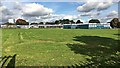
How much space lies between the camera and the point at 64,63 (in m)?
9.61

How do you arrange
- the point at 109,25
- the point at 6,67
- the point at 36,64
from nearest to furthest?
1. the point at 6,67
2. the point at 36,64
3. the point at 109,25

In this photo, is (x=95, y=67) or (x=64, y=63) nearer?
(x=95, y=67)

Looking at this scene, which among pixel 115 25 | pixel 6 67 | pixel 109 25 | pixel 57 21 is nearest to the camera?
pixel 6 67

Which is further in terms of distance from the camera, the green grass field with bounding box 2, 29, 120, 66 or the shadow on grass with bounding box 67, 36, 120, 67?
the green grass field with bounding box 2, 29, 120, 66

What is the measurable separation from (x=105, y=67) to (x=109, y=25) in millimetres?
131931

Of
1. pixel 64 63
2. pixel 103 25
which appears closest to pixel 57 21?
pixel 103 25

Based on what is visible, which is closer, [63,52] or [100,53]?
[100,53]

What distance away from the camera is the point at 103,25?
13575 cm

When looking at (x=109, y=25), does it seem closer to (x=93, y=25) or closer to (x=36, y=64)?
(x=93, y=25)

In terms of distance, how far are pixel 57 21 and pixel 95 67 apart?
166 metres

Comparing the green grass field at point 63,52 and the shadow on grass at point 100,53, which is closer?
the shadow on grass at point 100,53

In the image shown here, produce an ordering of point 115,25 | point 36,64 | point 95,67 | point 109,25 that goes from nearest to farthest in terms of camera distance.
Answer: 1. point 95,67
2. point 36,64
3. point 115,25
4. point 109,25

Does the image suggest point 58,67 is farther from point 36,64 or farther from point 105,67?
point 105,67

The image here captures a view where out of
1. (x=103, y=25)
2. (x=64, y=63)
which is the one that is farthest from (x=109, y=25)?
(x=64, y=63)
